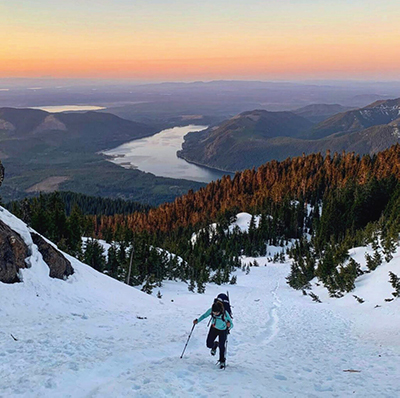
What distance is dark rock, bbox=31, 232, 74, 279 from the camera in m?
21.2

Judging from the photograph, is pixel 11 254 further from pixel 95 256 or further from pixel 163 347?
pixel 95 256

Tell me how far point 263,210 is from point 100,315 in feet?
274

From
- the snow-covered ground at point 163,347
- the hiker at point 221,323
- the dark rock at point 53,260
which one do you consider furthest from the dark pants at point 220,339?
the dark rock at point 53,260

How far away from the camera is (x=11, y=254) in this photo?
1823 centimetres

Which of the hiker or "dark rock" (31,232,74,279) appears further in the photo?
"dark rock" (31,232,74,279)

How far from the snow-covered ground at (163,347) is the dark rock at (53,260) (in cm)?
71

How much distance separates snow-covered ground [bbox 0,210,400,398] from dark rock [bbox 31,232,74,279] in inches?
27.9

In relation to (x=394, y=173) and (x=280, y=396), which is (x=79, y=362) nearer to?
(x=280, y=396)

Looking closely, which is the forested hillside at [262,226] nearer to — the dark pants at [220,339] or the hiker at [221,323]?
the dark pants at [220,339]

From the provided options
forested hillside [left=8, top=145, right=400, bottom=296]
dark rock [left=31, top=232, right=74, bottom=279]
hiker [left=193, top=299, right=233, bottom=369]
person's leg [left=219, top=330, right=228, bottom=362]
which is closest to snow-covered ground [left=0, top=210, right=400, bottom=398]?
person's leg [left=219, top=330, right=228, bottom=362]

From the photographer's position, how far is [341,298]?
3045 cm

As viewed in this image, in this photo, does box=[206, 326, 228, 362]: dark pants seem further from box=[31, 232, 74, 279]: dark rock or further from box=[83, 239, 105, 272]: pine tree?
box=[83, 239, 105, 272]: pine tree

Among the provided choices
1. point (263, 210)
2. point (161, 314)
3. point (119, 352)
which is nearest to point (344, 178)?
point (263, 210)

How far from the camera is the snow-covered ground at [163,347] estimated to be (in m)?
9.21
